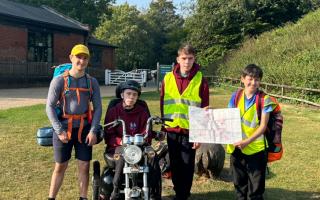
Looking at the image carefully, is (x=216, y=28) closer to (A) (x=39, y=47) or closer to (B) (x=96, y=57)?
(B) (x=96, y=57)

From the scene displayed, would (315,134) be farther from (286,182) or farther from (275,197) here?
(275,197)

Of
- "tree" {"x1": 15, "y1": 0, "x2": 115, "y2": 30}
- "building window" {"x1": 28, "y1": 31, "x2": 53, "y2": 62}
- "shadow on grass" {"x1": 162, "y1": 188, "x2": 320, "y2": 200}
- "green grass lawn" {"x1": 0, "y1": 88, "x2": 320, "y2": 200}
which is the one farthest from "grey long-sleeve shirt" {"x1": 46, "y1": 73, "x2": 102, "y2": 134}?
"tree" {"x1": 15, "y1": 0, "x2": 115, "y2": 30}

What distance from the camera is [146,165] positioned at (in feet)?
13.4

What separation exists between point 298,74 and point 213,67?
16.2 m

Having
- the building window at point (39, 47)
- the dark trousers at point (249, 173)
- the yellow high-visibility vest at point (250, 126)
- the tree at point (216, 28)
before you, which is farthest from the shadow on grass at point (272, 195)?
the tree at point (216, 28)

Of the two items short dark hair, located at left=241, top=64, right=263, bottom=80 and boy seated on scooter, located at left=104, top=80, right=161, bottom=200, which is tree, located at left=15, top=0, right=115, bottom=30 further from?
short dark hair, located at left=241, top=64, right=263, bottom=80

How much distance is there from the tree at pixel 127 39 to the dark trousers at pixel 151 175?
165 ft

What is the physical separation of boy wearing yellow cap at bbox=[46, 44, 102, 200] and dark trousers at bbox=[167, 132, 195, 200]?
39.7 inches

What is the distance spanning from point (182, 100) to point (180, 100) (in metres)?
0.02

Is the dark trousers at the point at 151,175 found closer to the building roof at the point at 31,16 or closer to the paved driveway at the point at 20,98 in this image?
the paved driveway at the point at 20,98

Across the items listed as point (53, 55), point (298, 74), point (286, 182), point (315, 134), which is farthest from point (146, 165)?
point (53, 55)

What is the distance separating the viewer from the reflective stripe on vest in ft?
16.3

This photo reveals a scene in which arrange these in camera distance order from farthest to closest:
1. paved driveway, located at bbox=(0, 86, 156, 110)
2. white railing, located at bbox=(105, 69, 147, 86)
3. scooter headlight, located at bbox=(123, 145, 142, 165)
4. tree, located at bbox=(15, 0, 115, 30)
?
1. tree, located at bbox=(15, 0, 115, 30)
2. white railing, located at bbox=(105, 69, 147, 86)
3. paved driveway, located at bbox=(0, 86, 156, 110)
4. scooter headlight, located at bbox=(123, 145, 142, 165)

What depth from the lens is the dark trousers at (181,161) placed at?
511cm
